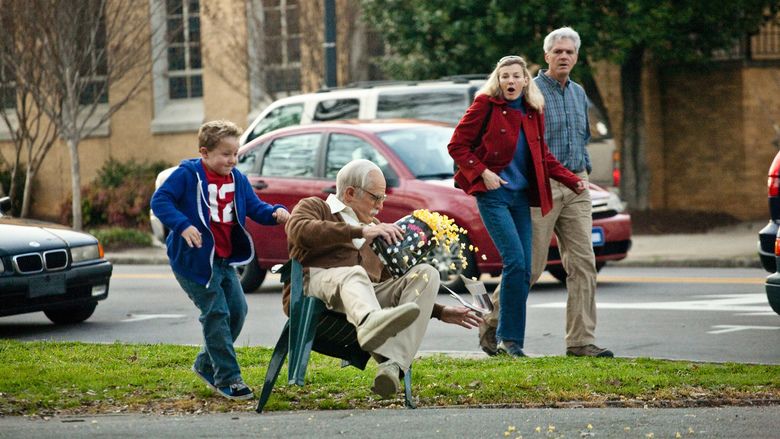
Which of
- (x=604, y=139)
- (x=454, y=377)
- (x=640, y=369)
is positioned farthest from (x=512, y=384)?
(x=604, y=139)

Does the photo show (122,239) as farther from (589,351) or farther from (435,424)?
(435,424)

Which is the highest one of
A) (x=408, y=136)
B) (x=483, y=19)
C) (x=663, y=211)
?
(x=483, y=19)

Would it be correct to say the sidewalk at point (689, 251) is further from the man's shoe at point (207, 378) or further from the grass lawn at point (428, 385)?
the man's shoe at point (207, 378)

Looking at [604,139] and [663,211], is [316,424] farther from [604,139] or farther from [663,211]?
[663,211]

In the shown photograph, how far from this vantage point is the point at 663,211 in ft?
78.1

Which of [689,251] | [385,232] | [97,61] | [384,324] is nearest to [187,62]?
[97,61]

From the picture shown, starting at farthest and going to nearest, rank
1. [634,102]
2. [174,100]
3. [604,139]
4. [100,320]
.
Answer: [174,100] → [634,102] → [604,139] → [100,320]

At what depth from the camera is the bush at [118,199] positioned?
1037 inches

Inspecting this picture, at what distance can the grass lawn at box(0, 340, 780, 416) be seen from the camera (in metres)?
7.18

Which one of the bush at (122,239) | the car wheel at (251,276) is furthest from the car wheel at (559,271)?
the bush at (122,239)

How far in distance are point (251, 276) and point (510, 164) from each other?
239 inches

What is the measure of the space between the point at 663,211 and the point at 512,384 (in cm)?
1681

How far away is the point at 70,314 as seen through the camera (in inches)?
488

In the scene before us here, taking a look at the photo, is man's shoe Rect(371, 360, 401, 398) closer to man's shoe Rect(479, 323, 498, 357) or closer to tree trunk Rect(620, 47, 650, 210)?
man's shoe Rect(479, 323, 498, 357)
